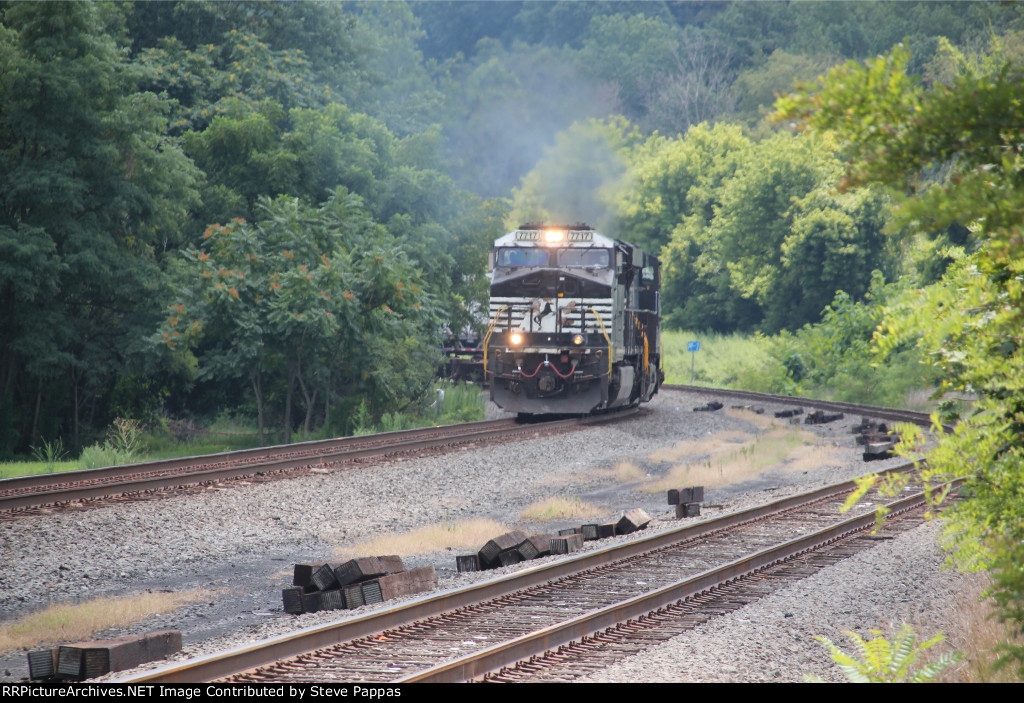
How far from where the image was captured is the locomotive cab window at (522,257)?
67.4ft

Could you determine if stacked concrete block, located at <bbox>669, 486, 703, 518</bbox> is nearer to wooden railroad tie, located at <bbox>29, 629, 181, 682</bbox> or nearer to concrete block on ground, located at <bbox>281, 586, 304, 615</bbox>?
concrete block on ground, located at <bbox>281, 586, 304, 615</bbox>

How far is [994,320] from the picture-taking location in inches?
145

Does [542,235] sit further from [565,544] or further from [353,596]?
[353,596]

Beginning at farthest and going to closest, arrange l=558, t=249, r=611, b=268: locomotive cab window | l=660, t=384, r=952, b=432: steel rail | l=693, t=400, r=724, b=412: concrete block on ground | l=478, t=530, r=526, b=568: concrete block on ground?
l=693, t=400, r=724, b=412: concrete block on ground < l=660, t=384, r=952, b=432: steel rail < l=558, t=249, r=611, b=268: locomotive cab window < l=478, t=530, r=526, b=568: concrete block on ground

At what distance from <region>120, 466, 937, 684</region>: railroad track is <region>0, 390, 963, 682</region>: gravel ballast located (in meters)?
0.59

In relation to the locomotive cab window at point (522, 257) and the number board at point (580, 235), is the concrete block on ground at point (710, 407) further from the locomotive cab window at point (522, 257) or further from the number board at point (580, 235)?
the locomotive cab window at point (522, 257)

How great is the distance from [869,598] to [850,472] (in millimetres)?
8745

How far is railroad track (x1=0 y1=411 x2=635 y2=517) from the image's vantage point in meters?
11.5

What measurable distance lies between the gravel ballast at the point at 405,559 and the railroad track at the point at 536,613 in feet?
1.92

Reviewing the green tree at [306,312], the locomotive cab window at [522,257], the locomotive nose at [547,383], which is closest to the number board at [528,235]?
the locomotive cab window at [522,257]

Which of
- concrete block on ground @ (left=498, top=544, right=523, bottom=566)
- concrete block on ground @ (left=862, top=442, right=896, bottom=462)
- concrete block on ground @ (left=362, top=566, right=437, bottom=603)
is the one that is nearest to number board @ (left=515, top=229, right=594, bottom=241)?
concrete block on ground @ (left=862, top=442, right=896, bottom=462)

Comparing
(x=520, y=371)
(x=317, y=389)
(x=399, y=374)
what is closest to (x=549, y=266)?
(x=520, y=371)

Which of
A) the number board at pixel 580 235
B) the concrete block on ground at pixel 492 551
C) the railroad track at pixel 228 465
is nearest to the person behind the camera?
the concrete block on ground at pixel 492 551
